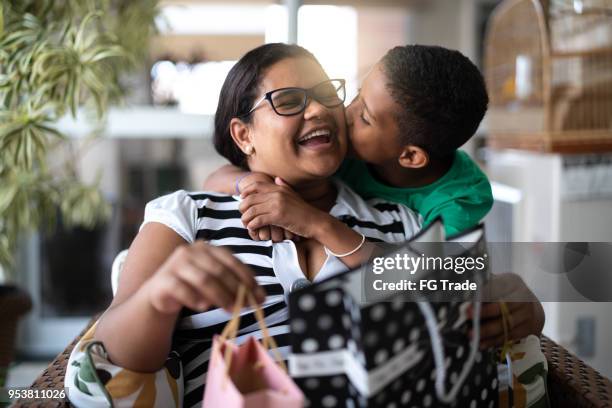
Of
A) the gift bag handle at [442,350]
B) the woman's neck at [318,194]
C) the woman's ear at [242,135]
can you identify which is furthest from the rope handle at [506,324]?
the woman's ear at [242,135]

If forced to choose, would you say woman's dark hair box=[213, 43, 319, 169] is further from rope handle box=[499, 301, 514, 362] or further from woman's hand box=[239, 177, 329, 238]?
rope handle box=[499, 301, 514, 362]

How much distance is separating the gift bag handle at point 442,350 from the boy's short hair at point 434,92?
18.2 inches

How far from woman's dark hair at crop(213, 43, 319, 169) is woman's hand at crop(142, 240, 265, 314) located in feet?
1.66

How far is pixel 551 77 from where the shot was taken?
7.89 ft

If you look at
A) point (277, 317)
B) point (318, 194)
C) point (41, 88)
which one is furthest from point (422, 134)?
point (41, 88)

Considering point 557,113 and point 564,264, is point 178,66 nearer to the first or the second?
point 557,113

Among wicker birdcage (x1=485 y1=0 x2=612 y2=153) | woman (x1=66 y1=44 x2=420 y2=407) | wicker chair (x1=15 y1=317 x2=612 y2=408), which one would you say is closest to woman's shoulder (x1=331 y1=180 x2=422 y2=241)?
woman (x1=66 y1=44 x2=420 y2=407)

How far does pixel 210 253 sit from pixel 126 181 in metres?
2.66

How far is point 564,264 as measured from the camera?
2023mm

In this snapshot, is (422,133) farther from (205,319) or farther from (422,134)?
(205,319)

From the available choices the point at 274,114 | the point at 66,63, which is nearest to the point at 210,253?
the point at 274,114

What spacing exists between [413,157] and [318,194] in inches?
8.4

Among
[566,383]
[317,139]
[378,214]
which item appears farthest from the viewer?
[378,214]

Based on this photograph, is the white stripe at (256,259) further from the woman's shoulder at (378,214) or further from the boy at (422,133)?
the woman's shoulder at (378,214)
